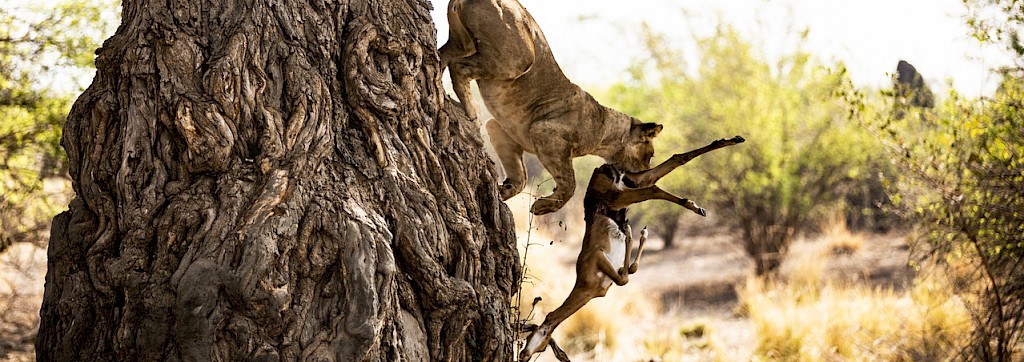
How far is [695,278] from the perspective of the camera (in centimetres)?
1501

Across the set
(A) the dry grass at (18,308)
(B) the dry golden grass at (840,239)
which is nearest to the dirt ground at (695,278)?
(A) the dry grass at (18,308)

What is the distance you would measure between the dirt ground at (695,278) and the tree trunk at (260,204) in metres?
5.20

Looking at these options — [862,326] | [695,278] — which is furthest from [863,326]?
[695,278]

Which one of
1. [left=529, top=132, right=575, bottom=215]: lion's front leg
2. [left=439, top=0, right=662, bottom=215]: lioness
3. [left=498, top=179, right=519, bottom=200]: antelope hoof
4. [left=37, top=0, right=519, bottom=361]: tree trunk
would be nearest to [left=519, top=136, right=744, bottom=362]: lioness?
[left=439, top=0, right=662, bottom=215]: lioness

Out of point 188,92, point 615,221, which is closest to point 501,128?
point 615,221

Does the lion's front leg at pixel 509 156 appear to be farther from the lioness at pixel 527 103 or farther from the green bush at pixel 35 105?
the green bush at pixel 35 105

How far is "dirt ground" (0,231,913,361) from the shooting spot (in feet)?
28.6

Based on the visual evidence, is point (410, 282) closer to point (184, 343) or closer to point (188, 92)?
point (184, 343)

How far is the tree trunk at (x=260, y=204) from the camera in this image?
2918mm

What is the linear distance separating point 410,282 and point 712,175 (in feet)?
37.9

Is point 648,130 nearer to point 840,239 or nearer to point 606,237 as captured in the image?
point 606,237

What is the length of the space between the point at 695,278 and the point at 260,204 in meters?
12.8

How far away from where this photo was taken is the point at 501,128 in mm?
4242

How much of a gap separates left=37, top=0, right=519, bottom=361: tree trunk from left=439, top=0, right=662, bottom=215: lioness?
0.35 m
